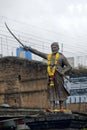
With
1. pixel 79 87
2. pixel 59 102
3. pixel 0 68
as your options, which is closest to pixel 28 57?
pixel 0 68

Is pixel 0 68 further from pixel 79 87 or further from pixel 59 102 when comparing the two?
pixel 59 102

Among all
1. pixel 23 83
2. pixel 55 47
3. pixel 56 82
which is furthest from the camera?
pixel 23 83

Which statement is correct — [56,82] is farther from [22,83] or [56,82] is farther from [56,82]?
[22,83]

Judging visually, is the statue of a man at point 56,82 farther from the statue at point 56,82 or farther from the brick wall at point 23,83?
the brick wall at point 23,83

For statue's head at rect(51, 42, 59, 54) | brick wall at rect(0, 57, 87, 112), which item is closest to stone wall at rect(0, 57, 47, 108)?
brick wall at rect(0, 57, 87, 112)

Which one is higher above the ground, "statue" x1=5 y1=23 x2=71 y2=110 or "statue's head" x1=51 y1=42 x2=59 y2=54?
"statue's head" x1=51 y1=42 x2=59 y2=54

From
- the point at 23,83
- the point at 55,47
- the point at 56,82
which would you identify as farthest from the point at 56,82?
the point at 23,83

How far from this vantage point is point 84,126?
7594 millimetres

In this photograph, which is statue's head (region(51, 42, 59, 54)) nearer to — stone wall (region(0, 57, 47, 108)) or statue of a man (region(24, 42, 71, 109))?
statue of a man (region(24, 42, 71, 109))

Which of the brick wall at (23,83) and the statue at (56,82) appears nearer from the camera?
the statue at (56,82)

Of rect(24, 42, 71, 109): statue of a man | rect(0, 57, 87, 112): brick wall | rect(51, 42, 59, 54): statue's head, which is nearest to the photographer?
rect(24, 42, 71, 109): statue of a man


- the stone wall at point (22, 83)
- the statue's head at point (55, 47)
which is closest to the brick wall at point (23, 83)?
the stone wall at point (22, 83)

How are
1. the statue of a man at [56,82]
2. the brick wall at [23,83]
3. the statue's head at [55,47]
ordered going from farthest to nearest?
1. the brick wall at [23,83]
2. the statue's head at [55,47]
3. the statue of a man at [56,82]

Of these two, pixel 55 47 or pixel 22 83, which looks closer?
pixel 55 47
